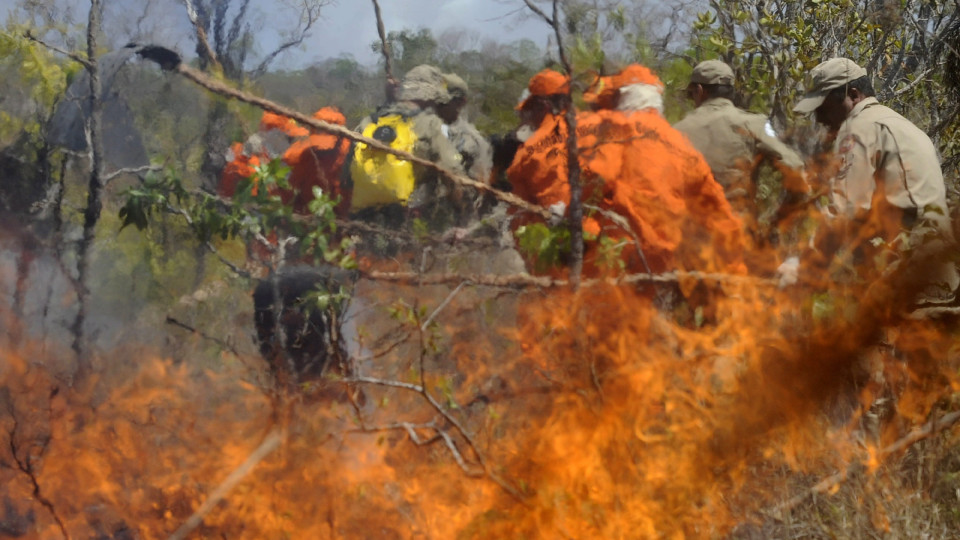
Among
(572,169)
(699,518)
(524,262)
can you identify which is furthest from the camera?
(524,262)

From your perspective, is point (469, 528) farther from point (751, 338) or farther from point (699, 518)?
point (751, 338)

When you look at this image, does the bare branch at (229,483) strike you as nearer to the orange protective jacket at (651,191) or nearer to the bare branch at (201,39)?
the orange protective jacket at (651,191)

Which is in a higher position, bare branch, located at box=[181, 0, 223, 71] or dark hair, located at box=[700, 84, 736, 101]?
bare branch, located at box=[181, 0, 223, 71]

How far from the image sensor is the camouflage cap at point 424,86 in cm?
439

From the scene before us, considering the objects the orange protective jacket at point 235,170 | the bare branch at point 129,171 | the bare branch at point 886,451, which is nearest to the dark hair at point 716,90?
the bare branch at point 886,451

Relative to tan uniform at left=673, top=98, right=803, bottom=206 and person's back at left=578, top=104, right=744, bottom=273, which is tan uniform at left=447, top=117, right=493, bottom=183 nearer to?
person's back at left=578, top=104, right=744, bottom=273

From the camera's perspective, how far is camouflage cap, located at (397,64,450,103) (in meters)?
4.39

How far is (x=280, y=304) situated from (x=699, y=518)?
7.78 feet

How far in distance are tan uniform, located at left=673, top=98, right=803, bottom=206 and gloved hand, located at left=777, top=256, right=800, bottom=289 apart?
0.40 meters

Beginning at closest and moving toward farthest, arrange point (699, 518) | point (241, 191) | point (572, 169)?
point (699, 518) → point (572, 169) → point (241, 191)

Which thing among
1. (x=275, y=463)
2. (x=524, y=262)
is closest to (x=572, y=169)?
(x=524, y=262)

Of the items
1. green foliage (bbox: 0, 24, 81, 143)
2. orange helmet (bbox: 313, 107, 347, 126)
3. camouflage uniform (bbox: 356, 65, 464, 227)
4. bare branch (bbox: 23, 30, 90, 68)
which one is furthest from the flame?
bare branch (bbox: 23, 30, 90, 68)

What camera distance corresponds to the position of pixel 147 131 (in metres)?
4.62

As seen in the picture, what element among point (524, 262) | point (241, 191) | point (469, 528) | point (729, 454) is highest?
point (241, 191)
